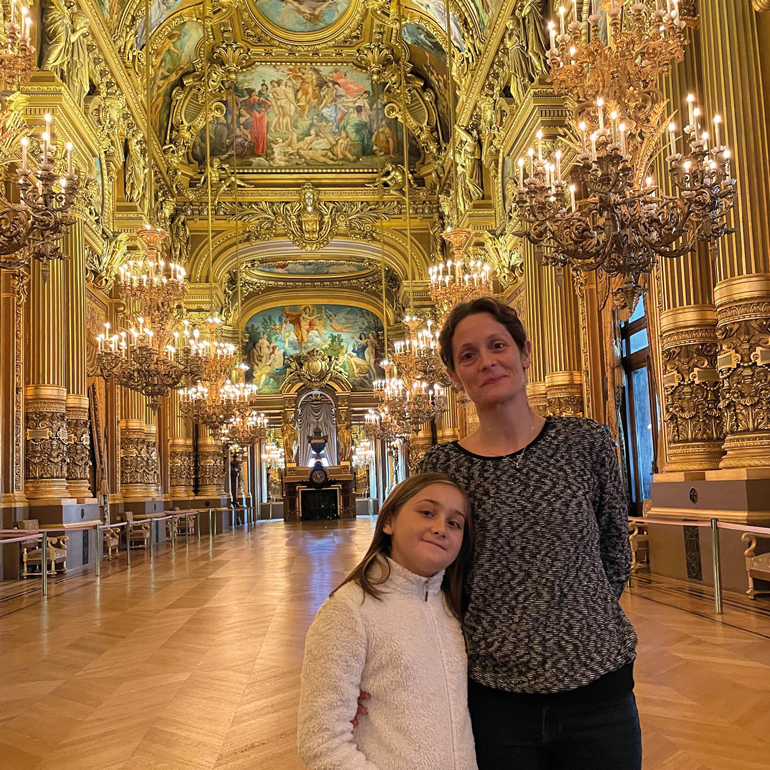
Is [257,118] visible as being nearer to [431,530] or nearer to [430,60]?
[430,60]

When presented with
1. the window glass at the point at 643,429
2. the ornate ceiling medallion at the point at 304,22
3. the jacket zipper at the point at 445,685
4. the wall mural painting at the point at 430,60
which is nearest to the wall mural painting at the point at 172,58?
the ornate ceiling medallion at the point at 304,22

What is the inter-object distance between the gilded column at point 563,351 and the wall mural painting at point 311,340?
2358cm

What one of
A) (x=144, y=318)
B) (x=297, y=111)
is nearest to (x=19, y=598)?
(x=144, y=318)

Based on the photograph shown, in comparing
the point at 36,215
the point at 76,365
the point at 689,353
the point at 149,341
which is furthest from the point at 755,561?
the point at 76,365

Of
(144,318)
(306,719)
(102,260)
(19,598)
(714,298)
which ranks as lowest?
(19,598)

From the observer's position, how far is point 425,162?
85.0 feet

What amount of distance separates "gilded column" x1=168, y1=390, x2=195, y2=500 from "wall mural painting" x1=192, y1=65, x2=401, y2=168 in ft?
25.4

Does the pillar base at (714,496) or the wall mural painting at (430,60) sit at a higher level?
the wall mural painting at (430,60)

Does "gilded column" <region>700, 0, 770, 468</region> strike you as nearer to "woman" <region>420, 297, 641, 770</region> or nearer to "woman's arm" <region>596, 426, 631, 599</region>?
"woman's arm" <region>596, 426, 631, 599</region>

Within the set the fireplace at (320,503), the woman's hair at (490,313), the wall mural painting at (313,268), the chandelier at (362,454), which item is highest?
the wall mural painting at (313,268)

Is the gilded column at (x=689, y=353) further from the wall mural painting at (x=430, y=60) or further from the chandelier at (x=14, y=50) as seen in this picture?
the wall mural painting at (x=430, y=60)

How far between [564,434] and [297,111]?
2455 centimetres

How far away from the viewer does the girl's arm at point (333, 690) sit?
1.66 m

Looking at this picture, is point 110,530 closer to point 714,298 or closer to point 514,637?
point 714,298
